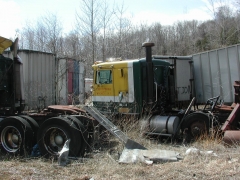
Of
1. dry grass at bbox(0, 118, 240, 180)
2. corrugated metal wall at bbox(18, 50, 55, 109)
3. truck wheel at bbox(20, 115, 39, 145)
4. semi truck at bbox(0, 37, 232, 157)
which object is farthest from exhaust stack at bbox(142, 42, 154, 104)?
corrugated metal wall at bbox(18, 50, 55, 109)

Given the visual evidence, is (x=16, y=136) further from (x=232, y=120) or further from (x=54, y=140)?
(x=232, y=120)

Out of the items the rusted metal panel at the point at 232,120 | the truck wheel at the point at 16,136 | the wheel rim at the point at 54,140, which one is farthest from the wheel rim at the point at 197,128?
the truck wheel at the point at 16,136

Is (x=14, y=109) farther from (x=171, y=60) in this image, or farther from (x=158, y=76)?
(x=171, y=60)

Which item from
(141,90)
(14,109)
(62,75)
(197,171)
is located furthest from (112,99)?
(62,75)

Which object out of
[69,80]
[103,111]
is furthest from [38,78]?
[103,111]

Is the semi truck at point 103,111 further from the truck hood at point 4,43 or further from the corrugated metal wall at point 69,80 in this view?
the corrugated metal wall at point 69,80

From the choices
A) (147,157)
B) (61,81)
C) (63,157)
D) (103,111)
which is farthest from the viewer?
(61,81)

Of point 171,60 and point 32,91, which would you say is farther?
point 32,91

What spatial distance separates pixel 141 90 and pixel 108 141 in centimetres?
195

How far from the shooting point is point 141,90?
7.99 meters

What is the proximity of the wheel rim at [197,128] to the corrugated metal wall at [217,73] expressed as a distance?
2141mm

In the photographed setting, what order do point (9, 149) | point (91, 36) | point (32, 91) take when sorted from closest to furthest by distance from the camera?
point (9, 149), point (32, 91), point (91, 36)

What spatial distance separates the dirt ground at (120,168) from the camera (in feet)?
14.6

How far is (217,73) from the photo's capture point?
917 centimetres
